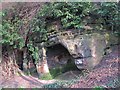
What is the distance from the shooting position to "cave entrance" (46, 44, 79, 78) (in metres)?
8.56

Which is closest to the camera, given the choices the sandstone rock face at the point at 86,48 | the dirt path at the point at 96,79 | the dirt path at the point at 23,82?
the dirt path at the point at 96,79

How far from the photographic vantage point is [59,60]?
8.82 metres

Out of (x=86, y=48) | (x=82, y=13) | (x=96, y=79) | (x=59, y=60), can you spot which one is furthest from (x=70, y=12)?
(x=96, y=79)

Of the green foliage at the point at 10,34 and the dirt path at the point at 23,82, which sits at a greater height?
the green foliage at the point at 10,34

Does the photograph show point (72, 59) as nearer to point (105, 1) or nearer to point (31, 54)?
point (31, 54)

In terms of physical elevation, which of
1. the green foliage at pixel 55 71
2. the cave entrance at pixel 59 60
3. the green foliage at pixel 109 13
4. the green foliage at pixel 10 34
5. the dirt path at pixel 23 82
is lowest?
the dirt path at pixel 23 82

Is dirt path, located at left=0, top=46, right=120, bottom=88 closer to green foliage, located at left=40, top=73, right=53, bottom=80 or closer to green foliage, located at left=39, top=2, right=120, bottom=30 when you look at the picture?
green foliage, located at left=40, top=73, right=53, bottom=80

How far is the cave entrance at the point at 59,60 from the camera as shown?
28.1 ft

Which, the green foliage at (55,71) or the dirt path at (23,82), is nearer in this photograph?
the dirt path at (23,82)

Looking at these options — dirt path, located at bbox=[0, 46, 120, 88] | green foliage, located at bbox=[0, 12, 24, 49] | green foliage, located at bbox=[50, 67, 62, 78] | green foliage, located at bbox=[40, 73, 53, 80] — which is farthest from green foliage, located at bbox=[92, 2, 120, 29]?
green foliage, located at bbox=[0, 12, 24, 49]

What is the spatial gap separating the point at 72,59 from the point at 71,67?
0.83 feet

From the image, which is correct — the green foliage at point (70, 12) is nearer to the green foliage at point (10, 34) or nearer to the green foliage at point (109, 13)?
the green foliage at point (109, 13)

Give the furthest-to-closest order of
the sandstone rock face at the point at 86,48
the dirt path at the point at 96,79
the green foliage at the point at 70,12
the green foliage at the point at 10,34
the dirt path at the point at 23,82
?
1. the green foliage at the point at 10,34
2. the green foliage at the point at 70,12
3. the dirt path at the point at 23,82
4. the sandstone rock face at the point at 86,48
5. the dirt path at the point at 96,79

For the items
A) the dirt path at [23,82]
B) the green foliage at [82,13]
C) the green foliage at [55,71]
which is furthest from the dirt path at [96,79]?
the green foliage at [82,13]
